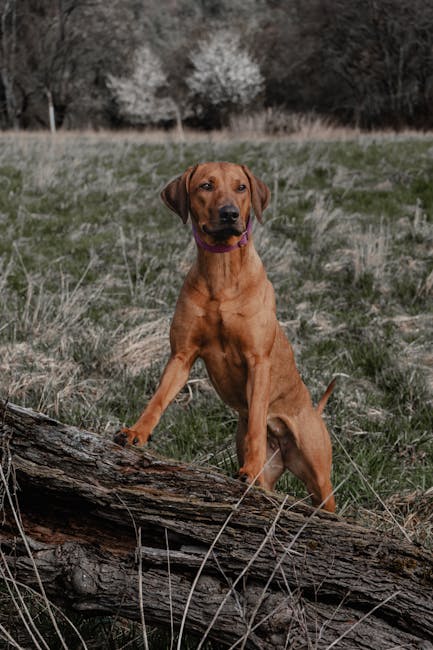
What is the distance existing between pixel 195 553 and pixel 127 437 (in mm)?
444

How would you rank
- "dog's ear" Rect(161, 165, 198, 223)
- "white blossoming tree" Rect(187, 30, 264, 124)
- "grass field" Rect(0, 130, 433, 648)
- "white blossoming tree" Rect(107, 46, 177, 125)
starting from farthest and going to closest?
1. "white blossoming tree" Rect(107, 46, 177, 125)
2. "white blossoming tree" Rect(187, 30, 264, 124)
3. "grass field" Rect(0, 130, 433, 648)
4. "dog's ear" Rect(161, 165, 198, 223)

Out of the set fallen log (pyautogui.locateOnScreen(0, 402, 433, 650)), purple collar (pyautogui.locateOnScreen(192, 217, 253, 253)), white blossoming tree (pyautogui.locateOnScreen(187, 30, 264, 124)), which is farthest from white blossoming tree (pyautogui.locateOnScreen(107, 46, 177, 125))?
fallen log (pyautogui.locateOnScreen(0, 402, 433, 650))

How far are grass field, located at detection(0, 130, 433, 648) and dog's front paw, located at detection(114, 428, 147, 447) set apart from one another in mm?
768

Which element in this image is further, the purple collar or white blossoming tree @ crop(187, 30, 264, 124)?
white blossoming tree @ crop(187, 30, 264, 124)

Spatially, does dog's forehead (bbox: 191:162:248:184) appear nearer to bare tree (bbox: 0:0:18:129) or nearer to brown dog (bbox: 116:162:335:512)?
brown dog (bbox: 116:162:335:512)

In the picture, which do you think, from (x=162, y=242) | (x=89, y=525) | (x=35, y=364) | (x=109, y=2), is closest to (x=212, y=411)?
(x=35, y=364)

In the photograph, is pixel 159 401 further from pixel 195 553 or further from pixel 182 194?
pixel 182 194

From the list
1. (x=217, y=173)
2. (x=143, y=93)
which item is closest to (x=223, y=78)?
(x=143, y=93)

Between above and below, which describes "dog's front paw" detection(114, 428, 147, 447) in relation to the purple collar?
below

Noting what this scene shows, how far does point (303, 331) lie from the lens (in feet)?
17.9

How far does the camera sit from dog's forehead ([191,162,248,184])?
8.20 feet

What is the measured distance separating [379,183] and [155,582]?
916cm

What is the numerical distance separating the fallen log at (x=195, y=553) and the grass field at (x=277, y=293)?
42cm

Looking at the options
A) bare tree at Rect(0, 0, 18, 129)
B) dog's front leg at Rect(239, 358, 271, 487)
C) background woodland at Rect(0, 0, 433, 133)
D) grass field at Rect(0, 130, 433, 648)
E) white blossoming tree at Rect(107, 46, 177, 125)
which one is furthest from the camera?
white blossoming tree at Rect(107, 46, 177, 125)
